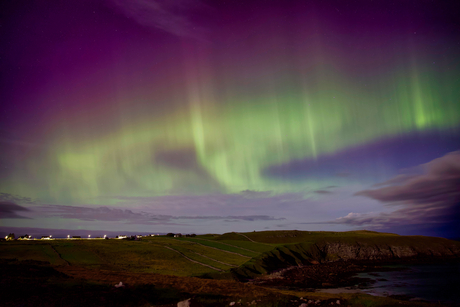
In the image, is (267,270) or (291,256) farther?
(291,256)

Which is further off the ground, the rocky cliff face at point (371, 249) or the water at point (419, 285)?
the water at point (419, 285)

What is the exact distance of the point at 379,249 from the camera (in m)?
98.4

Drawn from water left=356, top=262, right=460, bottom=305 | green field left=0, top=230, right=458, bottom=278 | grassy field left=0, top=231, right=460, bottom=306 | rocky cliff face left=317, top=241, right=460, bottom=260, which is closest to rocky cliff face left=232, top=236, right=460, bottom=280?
rocky cliff face left=317, top=241, right=460, bottom=260

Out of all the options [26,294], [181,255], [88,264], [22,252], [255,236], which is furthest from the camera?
[255,236]

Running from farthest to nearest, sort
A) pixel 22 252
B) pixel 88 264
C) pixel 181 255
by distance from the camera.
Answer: pixel 181 255
pixel 22 252
pixel 88 264

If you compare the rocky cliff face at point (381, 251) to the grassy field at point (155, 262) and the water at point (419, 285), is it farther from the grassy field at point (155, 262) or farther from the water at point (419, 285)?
the water at point (419, 285)

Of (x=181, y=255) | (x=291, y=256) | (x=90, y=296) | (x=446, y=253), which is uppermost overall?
(x=90, y=296)

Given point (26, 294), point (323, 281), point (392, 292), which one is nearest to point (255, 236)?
point (323, 281)

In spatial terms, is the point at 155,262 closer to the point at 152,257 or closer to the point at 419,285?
the point at 152,257

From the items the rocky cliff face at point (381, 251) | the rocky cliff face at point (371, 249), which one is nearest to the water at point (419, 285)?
the rocky cliff face at point (371, 249)

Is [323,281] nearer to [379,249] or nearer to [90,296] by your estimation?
[90,296]

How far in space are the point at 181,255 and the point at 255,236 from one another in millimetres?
74331

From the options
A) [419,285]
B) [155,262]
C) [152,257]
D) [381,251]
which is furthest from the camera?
[381,251]

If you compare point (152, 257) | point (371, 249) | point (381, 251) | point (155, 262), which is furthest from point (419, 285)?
point (381, 251)
